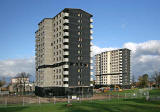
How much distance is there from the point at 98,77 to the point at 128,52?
→ 35098 mm

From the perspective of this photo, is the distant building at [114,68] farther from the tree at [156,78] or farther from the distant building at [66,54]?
the distant building at [66,54]

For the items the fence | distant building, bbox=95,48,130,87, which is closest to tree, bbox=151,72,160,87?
distant building, bbox=95,48,130,87

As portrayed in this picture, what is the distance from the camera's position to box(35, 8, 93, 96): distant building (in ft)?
248

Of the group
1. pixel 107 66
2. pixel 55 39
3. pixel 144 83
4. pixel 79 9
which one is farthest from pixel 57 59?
pixel 144 83

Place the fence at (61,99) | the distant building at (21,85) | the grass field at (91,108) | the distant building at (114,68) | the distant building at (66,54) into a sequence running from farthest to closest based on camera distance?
the distant building at (114,68) < the distant building at (21,85) < the distant building at (66,54) < the fence at (61,99) < the grass field at (91,108)

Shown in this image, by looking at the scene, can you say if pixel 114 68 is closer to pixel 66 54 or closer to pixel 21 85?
pixel 21 85

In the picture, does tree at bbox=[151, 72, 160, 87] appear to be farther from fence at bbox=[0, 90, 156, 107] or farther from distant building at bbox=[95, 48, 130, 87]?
fence at bbox=[0, 90, 156, 107]

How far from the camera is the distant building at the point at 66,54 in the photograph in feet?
248

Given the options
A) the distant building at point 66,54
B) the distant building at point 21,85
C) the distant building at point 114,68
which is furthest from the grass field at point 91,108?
the distant building at point 114,68

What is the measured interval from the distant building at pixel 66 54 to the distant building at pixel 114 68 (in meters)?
82.7

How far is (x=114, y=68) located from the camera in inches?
6422

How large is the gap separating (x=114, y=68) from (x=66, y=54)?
95198mm

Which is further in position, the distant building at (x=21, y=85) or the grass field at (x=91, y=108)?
the distant building at (x=21, y=85)

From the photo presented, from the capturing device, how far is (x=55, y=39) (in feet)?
277
